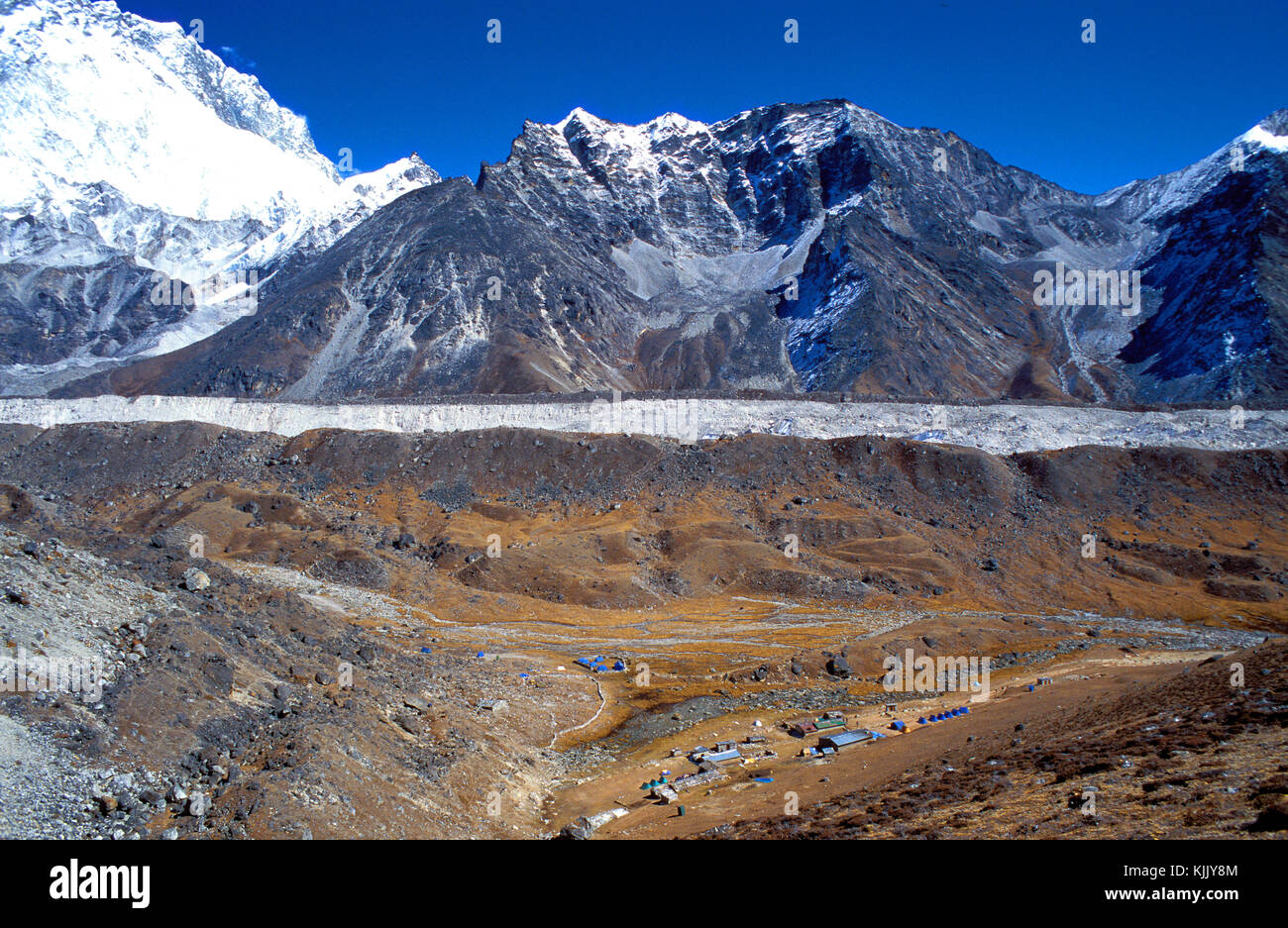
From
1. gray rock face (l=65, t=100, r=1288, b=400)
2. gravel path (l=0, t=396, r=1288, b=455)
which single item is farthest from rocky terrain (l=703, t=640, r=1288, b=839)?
gray rock face (l=65, t=100, r=1288, b=400)

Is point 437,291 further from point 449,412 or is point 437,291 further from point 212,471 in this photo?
point 212,471

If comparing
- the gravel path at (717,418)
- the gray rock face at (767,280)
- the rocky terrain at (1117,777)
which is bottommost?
the rocky terrain at (1117,777)

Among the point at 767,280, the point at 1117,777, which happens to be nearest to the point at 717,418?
the point at 1117,777

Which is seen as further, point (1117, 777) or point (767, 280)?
point (767, 280)

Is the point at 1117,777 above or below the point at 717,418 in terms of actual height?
below

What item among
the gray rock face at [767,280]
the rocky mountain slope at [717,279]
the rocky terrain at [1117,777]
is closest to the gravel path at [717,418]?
the rocky mountain slope at [717,279]

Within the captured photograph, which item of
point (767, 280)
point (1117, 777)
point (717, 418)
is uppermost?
point (767, 280)

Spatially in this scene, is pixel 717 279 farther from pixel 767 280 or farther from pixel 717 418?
pixel 717 418

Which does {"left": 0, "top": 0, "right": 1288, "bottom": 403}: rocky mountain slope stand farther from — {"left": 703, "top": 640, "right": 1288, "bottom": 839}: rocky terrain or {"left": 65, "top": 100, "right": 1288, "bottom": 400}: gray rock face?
{"left": 703, "top": 640, "right": 1288, "bottom": 839}: rocky terrain

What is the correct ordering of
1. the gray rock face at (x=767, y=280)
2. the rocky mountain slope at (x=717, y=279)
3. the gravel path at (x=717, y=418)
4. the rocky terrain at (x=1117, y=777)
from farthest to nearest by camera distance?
the rocky mountain slope at (x=717, y=279)
the gray rock face at (x=767, y=280)
the gravel path at (x=717, y=418)
the rocky terrain at (x=1117, y=777)

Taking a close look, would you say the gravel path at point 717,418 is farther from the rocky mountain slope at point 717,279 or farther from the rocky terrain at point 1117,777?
the rocky terrain at point 1117,777

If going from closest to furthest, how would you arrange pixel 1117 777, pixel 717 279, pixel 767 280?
1. pixel 1117 777
2. pixel 767 280
3. pixel 717 279

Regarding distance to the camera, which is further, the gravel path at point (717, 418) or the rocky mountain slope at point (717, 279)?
the rocky mountain slope at point (717, 279)
